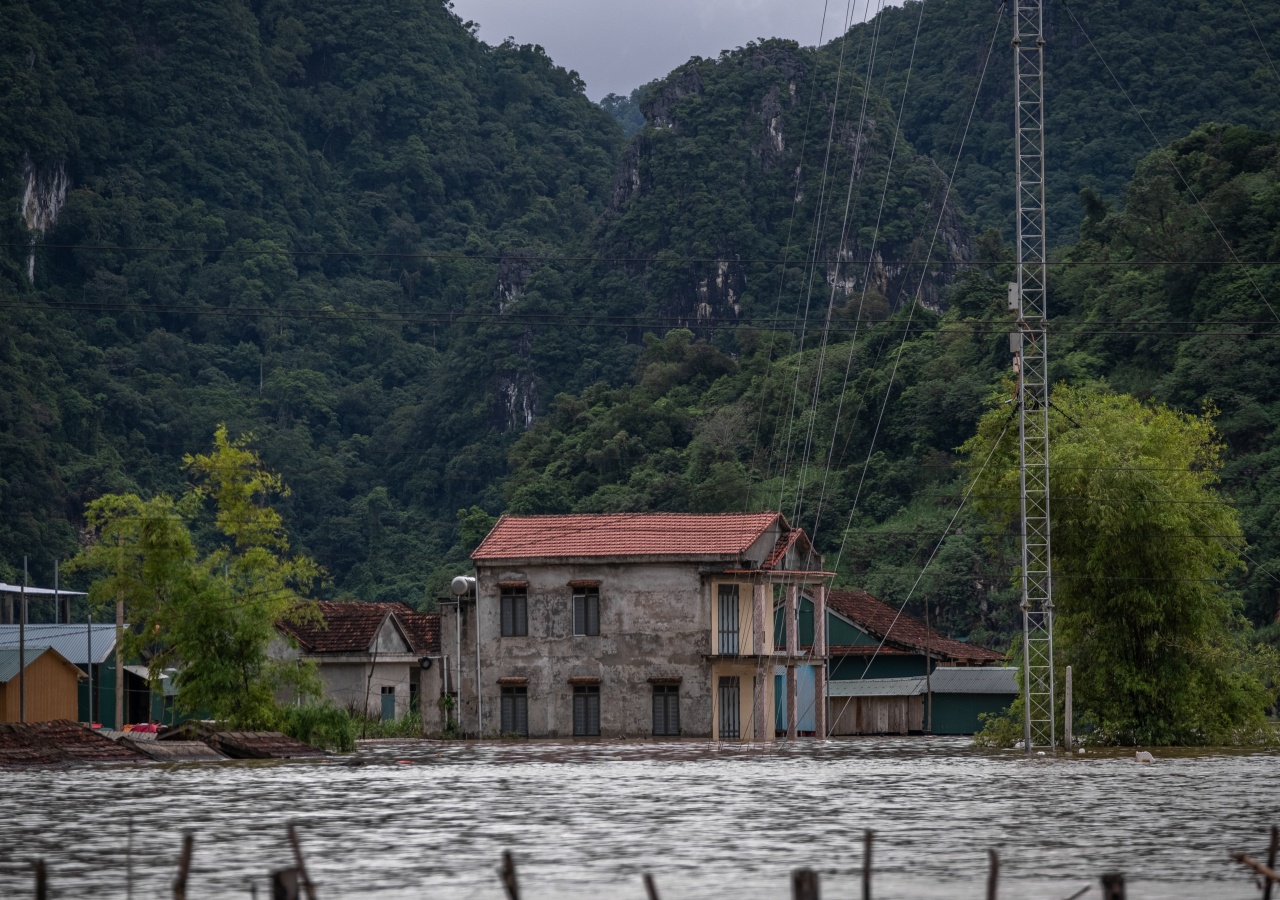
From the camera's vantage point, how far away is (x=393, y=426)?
509 ft

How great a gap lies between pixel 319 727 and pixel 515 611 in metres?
11.6

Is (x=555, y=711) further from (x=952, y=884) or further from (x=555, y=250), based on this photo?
(x=555, y=250)

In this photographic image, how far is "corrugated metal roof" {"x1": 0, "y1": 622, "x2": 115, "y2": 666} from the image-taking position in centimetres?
7356

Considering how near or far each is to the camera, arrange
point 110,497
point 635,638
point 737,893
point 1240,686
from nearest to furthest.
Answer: point 737,893, point 1240,686, point 110,497, point 635,638

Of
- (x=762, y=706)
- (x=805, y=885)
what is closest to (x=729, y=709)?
(x=762, y=706)

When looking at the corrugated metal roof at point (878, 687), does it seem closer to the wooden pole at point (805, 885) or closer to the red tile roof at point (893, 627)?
the red tile roof at point (893, 627)

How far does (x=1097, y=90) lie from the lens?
159500mm

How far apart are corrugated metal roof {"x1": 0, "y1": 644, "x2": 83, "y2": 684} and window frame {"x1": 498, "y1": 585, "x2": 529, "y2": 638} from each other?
17085mm

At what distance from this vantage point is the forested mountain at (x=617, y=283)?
94.1 m

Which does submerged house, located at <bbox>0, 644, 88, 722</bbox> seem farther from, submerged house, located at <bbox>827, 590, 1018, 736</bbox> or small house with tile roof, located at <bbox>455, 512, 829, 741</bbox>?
submerged house, located at <bbox>827, 590, 1018, 736</bbox>

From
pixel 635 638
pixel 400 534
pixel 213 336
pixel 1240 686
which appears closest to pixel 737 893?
pixel 1240 686

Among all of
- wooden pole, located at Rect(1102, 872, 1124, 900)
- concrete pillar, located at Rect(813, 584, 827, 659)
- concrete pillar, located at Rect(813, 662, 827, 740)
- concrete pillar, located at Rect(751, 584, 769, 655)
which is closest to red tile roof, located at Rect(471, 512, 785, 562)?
concrete pillar, located at Rect(751, 584, 769, 655)

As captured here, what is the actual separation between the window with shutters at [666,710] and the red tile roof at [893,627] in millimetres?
13716

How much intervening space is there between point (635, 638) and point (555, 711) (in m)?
3.43
